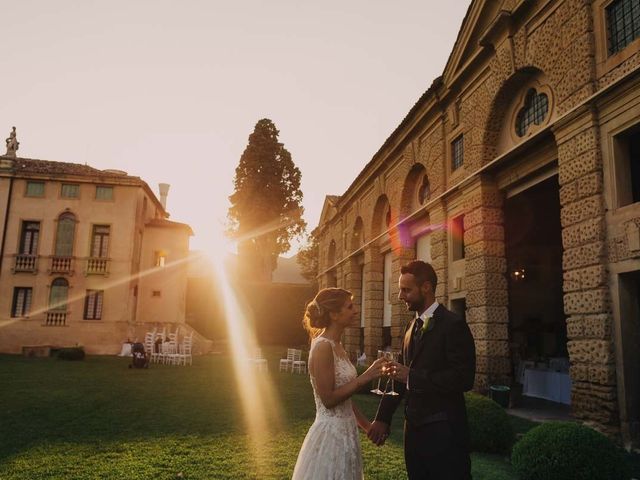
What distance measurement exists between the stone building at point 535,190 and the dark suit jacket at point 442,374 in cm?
601

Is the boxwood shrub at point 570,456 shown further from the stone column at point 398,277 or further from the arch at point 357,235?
the arch at point 357,235

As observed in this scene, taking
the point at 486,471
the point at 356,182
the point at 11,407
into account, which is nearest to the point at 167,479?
the point at 486,471

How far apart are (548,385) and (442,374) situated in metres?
12.0

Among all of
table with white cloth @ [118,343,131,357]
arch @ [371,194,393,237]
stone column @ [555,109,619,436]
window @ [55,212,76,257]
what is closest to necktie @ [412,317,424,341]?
stone column @ [555,109,619,436]

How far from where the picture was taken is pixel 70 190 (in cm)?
2886

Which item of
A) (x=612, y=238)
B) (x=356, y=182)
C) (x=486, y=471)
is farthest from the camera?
(x=356, y=182)

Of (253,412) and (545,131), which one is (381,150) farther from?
(253,412)

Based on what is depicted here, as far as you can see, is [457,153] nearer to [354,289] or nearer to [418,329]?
[418,329]

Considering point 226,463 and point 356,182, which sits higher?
point 356,182

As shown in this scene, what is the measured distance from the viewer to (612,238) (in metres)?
8.23

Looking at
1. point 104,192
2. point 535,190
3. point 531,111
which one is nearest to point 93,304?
point 104,192

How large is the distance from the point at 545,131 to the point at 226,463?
877 cm

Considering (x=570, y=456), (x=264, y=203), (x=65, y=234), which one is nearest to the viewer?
(x=570, y=456)

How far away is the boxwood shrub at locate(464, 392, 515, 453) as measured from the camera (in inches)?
291
